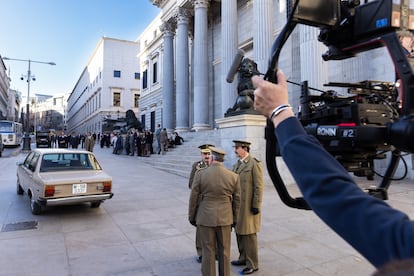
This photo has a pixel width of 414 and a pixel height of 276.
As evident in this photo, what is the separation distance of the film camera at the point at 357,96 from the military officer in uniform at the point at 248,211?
2.81 meters

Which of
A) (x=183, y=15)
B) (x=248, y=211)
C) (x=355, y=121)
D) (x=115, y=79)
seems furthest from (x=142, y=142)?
(x=115, y=79)

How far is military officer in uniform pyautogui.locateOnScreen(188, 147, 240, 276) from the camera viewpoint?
4.01 m

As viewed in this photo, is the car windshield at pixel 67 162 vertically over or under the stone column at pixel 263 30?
under

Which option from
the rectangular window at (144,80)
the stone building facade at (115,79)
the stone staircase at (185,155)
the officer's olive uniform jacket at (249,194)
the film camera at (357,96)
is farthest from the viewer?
the stone building facade at (115,79)

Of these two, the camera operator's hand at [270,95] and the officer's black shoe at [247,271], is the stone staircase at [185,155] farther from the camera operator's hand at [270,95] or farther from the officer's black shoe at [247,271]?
the camera operator's hand at [270,95]

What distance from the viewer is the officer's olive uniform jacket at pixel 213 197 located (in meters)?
4.09

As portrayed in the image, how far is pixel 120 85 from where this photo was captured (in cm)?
6075

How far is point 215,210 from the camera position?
410 centimetres

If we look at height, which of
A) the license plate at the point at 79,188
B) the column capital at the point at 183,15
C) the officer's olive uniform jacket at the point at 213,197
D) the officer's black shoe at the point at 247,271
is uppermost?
the column capital at the point at 183,15

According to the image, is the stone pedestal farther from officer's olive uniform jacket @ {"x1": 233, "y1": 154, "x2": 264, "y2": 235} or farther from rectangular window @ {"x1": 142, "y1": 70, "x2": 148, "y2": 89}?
rectangular window @ {"x1": 142, "y1": 70, "x2": 148, "y2": 89}

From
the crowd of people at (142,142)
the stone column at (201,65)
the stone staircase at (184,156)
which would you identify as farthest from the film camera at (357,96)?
the stone column at (201,65)

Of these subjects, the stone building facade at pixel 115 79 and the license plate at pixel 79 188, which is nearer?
the license plate at pixel 79 188

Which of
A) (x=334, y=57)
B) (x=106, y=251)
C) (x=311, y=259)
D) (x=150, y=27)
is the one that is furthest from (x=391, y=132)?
(x=150, y=27)

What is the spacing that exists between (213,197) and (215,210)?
177 mm
